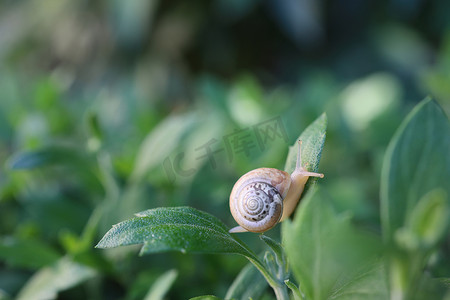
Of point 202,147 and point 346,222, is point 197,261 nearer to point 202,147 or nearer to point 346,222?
point 202,147

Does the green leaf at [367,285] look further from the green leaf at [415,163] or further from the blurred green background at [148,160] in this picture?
the blurred green background at [148,160]

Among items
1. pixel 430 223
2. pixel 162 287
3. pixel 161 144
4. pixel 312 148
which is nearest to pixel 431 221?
pixel 430 223

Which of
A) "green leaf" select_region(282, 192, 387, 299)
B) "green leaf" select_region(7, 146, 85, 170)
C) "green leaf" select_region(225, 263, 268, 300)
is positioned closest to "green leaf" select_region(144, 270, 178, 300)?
"green leaf" select_region(225, 263, 268, 300)

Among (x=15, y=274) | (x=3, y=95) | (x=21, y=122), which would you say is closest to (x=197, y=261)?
(x=15, y=274)

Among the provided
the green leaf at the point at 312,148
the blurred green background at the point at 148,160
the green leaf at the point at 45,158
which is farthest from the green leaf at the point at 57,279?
the green leaf at the point at 312,148

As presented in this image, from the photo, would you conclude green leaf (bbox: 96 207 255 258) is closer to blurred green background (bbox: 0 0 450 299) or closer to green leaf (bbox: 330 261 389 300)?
green leaf (bbox: 330 261 389 300)
